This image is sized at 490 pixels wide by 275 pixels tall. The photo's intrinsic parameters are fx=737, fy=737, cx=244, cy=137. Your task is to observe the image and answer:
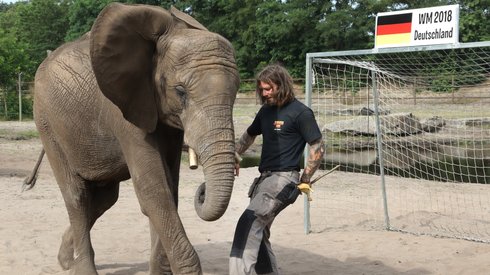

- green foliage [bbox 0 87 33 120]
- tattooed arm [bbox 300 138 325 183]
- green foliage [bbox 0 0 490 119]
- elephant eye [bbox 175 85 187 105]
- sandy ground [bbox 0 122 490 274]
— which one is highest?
green foliage [bbox 0 0 490 119]

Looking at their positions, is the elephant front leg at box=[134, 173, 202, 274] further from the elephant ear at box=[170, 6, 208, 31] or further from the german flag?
the german flag

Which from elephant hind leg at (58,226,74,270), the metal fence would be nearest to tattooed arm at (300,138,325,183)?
elephant hind leg at (58,226,74,270)

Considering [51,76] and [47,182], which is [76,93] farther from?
[47,182]

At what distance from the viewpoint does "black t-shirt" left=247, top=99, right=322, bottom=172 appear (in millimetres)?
5668

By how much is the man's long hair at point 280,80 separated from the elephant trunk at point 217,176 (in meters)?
1.14

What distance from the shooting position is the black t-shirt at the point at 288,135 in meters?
5.67

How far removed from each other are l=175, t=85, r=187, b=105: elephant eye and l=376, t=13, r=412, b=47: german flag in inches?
174

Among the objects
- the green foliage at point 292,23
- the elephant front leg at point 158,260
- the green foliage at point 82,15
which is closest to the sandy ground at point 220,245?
the elephant front leg at point 158,260

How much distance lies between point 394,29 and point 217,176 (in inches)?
193

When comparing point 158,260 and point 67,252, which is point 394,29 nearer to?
point 158,260

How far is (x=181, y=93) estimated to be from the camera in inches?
194

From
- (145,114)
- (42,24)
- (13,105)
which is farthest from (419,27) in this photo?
(42,24)

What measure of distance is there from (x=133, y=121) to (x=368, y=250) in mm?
4170

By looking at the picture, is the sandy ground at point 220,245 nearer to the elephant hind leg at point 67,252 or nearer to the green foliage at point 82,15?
the elephant hind leg at point 67,252
